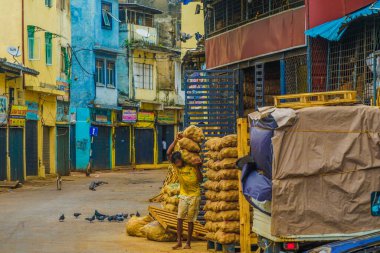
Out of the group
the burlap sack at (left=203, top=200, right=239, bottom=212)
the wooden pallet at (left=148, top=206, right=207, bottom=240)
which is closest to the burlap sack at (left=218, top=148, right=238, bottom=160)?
the burlap sack at (left=203, top=200, right=239, bottom=212)

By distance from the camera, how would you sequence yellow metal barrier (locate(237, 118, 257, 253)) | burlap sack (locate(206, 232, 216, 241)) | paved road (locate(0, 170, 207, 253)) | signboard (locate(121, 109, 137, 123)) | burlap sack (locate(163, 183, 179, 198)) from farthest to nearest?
signboard (locate(121, 109, 137, 123)) → burlap sack (locate(163, 183, 179, 198)) → paved road (locate(0, 170, 207, 253)) → burlap sack (locate(206, 232, 216, 241)) → yellow metal barrier (locate(237, 118, 257, 253))

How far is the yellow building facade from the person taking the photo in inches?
1377

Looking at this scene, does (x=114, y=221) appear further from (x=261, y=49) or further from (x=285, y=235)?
(x=285, y=235)

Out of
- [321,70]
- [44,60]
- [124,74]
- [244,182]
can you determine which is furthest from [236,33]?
[124,74]

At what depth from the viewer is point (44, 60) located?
38.3 metres

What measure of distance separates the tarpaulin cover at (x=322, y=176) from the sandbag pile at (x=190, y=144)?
13.1 ft

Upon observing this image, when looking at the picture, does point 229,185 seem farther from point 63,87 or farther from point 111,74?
point 111,74

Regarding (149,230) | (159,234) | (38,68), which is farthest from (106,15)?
(159,234)

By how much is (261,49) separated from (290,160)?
1120 centimetres

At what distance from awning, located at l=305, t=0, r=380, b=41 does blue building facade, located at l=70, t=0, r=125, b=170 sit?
3348 cm

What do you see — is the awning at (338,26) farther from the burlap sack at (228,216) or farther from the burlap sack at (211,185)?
the burlap sack at (228,216)

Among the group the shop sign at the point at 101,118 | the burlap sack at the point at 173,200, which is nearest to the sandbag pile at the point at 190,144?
the burlap sack at the point at 173,200

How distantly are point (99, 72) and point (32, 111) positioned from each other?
12.6 metres

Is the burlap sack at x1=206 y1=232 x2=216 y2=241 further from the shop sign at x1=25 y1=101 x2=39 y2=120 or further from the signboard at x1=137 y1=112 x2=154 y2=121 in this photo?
the signboard at x1=137 y1=112 x2=154 y2=121
